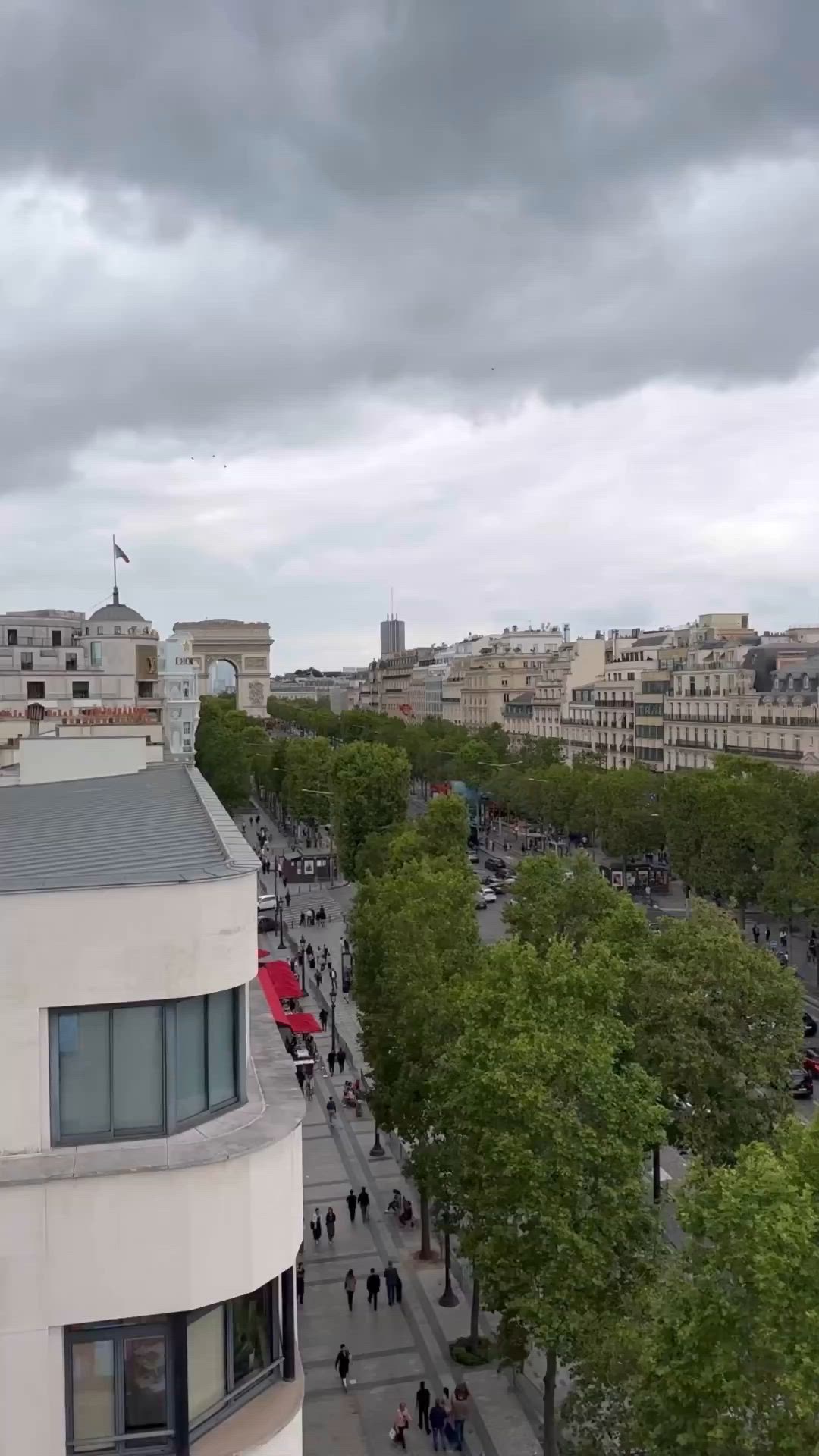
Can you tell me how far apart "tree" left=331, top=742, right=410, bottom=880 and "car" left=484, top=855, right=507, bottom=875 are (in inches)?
457

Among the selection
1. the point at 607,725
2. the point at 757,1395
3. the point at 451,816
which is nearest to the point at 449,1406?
the point at 757,1395

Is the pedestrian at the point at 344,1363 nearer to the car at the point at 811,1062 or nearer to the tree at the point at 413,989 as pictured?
the tree at the point at 413,989

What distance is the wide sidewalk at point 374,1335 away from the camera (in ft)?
71.9

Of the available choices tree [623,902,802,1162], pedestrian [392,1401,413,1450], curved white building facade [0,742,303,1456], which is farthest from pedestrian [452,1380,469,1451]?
curved white building facade [0,742,303,1456]

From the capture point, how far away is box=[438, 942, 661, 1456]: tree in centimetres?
1888

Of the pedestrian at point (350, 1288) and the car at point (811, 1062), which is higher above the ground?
the car at point (811, 1062)

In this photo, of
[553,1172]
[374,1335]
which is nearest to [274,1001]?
[374,1335]

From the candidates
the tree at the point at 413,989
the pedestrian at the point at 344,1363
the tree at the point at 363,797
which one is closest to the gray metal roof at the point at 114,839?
the tree at the point at 413,989

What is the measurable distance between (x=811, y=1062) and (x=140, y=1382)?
33.9 meters

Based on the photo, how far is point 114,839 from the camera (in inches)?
622

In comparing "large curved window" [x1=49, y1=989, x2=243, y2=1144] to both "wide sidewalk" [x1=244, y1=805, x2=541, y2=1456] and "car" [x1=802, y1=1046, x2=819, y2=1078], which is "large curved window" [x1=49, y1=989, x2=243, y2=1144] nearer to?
"wide sidewalk" [x1=244, y1=805, x2=541, y2=1456]

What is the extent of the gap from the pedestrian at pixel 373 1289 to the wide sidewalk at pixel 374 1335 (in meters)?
0.20

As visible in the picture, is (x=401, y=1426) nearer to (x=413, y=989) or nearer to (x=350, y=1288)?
(x=350, y=1288)

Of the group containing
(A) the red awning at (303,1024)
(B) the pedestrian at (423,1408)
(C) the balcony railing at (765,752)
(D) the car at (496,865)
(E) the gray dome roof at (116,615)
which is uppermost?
(E) the gray dome roof at (116,615)
